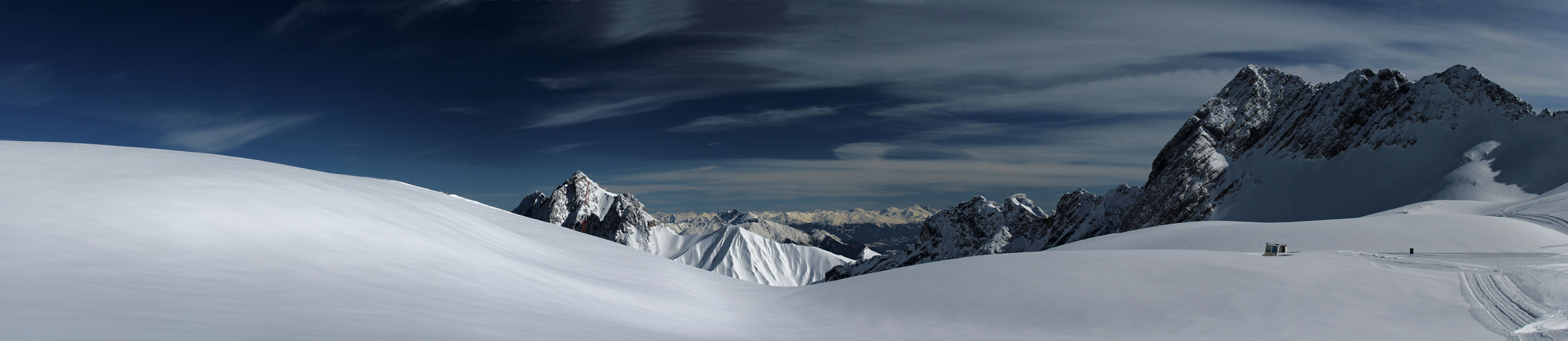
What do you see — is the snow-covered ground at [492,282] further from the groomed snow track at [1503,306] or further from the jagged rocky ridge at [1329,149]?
the jagged rocky ridge at [1329,149]

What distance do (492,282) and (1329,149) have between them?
439 feet

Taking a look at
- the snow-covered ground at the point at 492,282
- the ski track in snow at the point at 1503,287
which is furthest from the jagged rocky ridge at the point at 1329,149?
the snow-covered ground at the point at 492,282

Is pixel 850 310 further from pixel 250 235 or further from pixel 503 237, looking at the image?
pixel 250 235

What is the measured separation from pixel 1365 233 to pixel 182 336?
39545 millimetres

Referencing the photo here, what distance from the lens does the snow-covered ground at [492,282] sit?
5738 mm

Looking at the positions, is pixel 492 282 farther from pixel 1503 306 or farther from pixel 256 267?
pixel 1503 306

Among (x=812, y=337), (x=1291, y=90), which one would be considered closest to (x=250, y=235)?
(x=812, y=337)

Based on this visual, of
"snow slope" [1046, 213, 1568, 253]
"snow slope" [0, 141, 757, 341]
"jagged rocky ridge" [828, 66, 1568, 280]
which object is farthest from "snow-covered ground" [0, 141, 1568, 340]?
"jagged rocky ridge" [828, 66, 1568, 280]

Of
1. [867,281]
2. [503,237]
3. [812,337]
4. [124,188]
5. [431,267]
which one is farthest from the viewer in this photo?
[867,281]

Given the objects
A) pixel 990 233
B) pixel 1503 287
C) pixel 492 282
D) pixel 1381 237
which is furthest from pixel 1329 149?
pixel 492 282

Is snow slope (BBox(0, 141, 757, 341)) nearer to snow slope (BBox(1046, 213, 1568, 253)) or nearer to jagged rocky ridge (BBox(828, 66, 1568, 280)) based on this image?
snow slope (BBox(1046, 213, 1568, 253))

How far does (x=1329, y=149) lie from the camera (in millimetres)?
101312

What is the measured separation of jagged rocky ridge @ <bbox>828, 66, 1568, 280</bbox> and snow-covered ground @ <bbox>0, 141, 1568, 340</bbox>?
300 feet

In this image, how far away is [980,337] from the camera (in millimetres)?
11867
